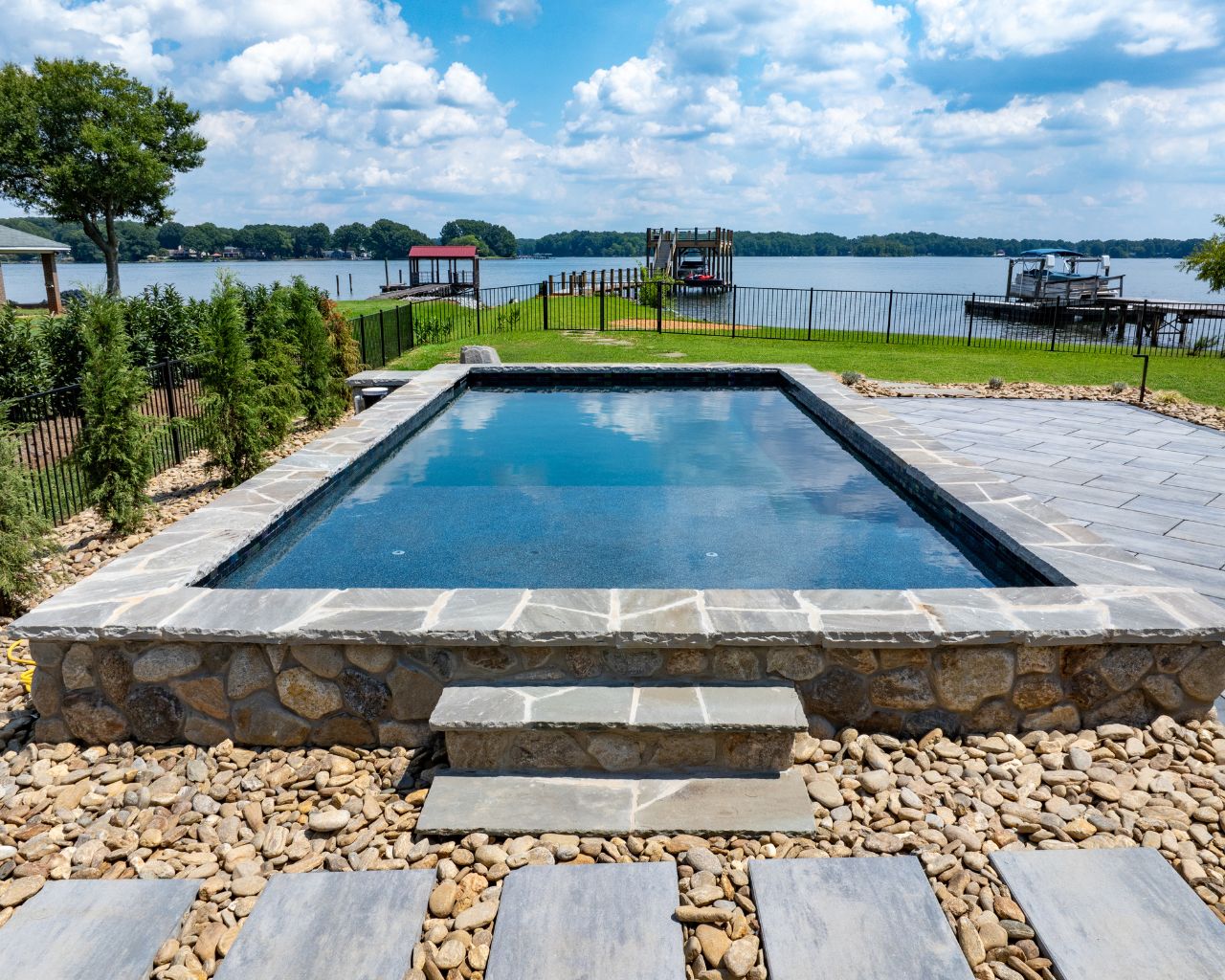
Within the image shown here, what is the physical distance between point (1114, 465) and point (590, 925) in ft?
24.1

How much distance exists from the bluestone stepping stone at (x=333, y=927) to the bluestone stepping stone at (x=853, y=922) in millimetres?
1085

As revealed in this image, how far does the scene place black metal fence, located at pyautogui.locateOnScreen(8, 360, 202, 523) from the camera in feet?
23.0

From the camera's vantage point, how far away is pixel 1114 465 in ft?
25.8

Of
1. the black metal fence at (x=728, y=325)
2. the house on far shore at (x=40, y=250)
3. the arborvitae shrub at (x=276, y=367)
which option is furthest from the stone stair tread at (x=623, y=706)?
the house on far shore at (x=40, y=250)

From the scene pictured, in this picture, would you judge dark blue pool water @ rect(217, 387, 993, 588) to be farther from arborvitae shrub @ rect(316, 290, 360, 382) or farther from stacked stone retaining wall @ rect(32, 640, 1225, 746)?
arborvitae shrub @ rect(316, 290, 360, 382)

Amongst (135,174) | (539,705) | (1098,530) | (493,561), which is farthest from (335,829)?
(135,174)

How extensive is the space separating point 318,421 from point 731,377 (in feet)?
18.7

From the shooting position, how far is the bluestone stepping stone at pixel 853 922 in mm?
2348

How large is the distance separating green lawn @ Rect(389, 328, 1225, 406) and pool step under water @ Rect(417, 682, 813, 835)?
1138 cm

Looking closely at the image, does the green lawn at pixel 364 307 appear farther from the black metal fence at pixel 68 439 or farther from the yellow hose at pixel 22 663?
the yellow hose at pixel 22 663

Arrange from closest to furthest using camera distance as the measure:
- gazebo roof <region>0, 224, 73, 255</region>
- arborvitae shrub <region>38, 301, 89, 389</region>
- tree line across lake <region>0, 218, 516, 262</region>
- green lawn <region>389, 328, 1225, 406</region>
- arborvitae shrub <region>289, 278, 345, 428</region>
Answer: arborvitae shrub <region>289, 278, 345, 428</region> → arborvitae shrub <region>38, 301, 89, 389</region> → green lawn <region>389, 328, 1225, 406</region> → gazebo roof <region>0, 224, 73, 255</region> → tree line across lake <region>0, 218, 516, 262</region>

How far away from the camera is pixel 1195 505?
21.4 ft

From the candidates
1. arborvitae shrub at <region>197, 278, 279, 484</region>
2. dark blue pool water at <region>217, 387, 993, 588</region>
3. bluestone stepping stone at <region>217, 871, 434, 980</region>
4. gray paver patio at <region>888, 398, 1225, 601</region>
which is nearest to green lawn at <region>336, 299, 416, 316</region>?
arborvitae shrub at <region>197, 278, 279, 484</region>

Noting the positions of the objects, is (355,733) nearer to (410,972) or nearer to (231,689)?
(231,689)
